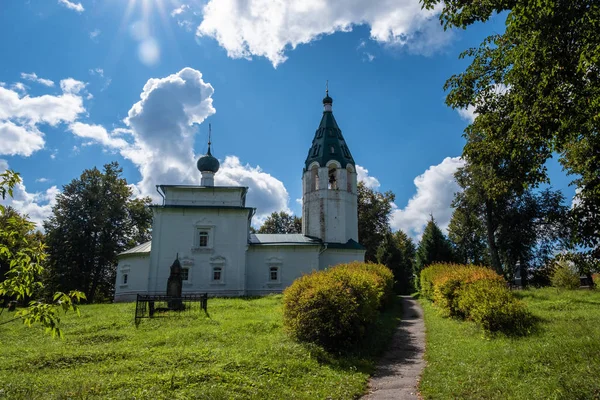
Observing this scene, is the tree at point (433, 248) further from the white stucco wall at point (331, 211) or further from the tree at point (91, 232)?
the tree at point (91, 232)

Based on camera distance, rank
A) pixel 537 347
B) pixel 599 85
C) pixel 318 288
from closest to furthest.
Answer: pixel 599 85 < pixel 537 347 < pixel 318 288

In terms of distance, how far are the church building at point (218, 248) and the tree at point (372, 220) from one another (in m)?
13.2

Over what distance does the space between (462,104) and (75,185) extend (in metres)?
34.7

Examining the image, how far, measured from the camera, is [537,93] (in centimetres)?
757

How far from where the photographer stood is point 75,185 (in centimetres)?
3544

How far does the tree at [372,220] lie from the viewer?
44.0m

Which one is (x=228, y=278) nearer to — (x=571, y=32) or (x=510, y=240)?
(x=510, y=240)

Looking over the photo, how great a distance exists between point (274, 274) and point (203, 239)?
5.54 metres

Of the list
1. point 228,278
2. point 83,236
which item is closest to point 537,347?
point 228,278

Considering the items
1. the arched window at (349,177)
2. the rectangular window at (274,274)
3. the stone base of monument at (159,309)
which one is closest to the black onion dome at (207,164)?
the rectangular window at (274,274)

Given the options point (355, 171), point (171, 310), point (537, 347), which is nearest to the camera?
point (537, 347)

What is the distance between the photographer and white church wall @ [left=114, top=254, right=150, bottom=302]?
27.5 m

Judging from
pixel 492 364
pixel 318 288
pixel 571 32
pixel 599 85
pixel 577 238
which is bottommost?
pixel 492 364

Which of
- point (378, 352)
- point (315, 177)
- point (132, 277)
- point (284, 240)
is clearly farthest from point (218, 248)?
point (378, 352)
